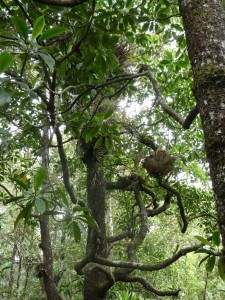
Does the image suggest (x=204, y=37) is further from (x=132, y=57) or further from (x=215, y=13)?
(x=132, y=57)

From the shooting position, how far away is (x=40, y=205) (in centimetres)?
120

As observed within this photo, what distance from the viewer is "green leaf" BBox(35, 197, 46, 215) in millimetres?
1184

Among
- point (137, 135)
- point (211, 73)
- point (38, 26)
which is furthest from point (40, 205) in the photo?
point (137, 135)

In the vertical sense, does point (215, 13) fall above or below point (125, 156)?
below

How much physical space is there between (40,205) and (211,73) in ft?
2.56

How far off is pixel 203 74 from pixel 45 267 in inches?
132

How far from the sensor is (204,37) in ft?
3.77

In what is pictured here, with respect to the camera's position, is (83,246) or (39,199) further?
(83,246)

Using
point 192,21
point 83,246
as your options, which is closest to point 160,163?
point 192,21

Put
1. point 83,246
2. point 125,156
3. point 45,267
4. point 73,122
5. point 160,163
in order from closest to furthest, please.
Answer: point 73,122, point 160,163, point 45,267, point 125,156, point 83,246

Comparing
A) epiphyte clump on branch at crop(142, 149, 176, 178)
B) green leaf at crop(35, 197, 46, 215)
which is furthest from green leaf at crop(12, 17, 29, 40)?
epiphyte clump on branch at crop(142, 149, 176, 178)

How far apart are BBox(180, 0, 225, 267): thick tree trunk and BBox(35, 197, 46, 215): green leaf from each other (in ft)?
2.07

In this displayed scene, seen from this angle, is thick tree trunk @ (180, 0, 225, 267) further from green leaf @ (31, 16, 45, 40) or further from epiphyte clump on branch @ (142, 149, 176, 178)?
epiphyte clump on branch @ (142, 149, 176, 178)

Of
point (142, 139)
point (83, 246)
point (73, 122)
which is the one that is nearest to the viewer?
point (73, 122)
